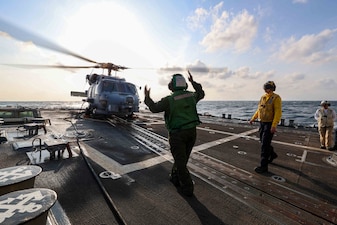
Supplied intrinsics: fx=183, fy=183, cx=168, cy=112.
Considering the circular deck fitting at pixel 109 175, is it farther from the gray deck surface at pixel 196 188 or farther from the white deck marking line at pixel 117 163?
the white deck marking line at pixel 117 163

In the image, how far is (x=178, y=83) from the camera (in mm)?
4020

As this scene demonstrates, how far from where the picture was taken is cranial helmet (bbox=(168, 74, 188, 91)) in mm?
4021

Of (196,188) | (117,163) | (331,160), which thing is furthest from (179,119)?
(331,160)

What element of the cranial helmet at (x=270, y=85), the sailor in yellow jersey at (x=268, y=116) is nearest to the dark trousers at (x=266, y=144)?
the sailor in yellow jersey at (x=268, y=116)

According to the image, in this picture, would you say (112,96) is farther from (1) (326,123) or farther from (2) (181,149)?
(1) (326,123)

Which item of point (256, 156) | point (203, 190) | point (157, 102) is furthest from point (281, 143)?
point (157, 102)

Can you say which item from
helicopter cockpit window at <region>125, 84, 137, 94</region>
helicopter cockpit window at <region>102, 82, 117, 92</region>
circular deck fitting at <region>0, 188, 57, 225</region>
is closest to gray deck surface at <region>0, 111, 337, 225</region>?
circular deck fitting at <region>0, 188, 57, 225</region>

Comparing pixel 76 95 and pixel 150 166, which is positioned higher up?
pixel 76 95

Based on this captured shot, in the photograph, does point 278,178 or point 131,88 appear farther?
point 131,88

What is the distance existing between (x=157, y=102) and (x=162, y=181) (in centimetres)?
183

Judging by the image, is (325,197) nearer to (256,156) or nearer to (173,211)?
(256,156)

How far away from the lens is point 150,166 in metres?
5.13

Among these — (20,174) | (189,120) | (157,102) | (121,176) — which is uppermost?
(157,102)

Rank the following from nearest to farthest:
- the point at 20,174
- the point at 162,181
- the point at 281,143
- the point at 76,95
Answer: the point at 20,174 < the point at 162,181 < the point at 281,143 < the point at 76,95
